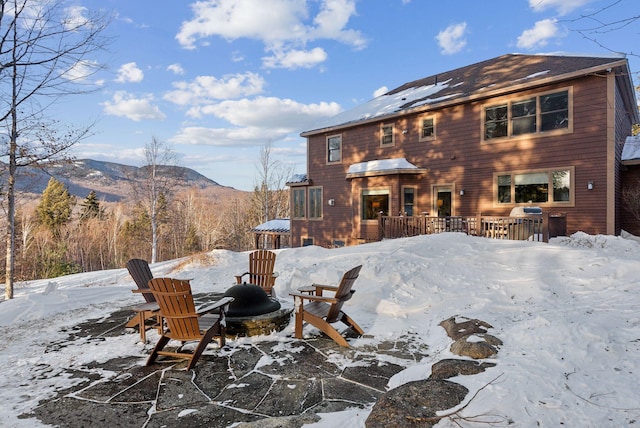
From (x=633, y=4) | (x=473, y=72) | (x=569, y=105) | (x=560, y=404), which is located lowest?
(x=560, y=404)

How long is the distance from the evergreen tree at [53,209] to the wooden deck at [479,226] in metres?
33.6

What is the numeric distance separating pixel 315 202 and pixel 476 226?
835 cm

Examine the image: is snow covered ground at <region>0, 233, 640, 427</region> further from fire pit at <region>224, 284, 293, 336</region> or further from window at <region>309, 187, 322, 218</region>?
window at <region>309, 187, 322, 218</region>

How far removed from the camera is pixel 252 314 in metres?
4.40

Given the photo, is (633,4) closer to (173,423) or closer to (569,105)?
(173,423)

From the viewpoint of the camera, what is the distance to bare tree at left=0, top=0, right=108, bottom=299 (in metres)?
7.32

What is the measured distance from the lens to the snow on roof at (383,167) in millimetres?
12304

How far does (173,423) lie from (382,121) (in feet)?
43.7

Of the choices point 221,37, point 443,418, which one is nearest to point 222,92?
point 221,37

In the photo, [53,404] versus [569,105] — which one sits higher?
[569,105]

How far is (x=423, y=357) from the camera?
12.0 feet

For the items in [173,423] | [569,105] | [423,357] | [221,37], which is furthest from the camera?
[221,37]

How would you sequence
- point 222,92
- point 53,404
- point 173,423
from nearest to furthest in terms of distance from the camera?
point 173,423 → point 53,404 → point 222,92

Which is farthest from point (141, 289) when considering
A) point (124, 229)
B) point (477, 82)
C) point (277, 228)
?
point (124, 229)
